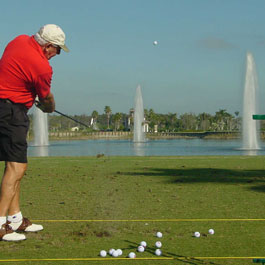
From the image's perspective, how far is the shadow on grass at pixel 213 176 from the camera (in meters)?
12.3

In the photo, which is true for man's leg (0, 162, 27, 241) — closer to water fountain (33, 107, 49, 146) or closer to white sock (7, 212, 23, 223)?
white sock (7, 212, 23, 223)

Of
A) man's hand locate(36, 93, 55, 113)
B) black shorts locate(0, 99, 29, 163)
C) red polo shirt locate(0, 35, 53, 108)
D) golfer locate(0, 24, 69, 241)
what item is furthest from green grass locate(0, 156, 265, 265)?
red polo shirt locate(0, 35, 53, 108)

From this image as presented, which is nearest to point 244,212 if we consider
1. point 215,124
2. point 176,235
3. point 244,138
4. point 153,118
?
point 176,235

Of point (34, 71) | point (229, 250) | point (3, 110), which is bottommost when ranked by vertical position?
point (229, 250)

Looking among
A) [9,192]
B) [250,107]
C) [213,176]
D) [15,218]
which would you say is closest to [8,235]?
[15,218]

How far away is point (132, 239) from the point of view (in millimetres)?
5965

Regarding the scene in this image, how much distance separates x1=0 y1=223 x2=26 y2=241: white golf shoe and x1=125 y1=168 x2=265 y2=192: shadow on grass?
5980 millimetres

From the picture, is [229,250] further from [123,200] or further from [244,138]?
[244,138]

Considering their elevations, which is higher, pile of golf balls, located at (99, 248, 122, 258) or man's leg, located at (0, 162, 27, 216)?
man's leg, located at (0, 162, 27, 216)

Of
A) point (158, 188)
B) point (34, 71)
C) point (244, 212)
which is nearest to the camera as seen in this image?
point (34, 71)

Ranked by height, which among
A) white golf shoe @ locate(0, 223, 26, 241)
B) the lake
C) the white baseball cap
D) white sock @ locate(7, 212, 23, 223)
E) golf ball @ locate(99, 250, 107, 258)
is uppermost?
the white baseball cap

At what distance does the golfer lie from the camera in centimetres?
586

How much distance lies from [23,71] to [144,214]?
3.03 m

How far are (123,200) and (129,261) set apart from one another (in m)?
4.30
